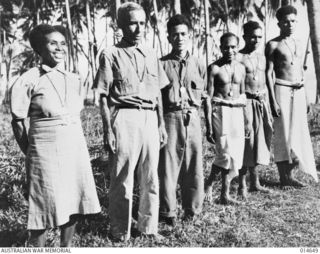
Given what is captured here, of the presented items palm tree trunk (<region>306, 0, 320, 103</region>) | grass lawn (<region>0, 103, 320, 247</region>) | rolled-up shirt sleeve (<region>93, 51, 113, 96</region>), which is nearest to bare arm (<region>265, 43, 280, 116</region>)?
grass lawn (<region>0, 103, 320, 247</region>)

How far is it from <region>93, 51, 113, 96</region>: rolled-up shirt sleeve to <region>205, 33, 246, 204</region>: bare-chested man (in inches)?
53.5

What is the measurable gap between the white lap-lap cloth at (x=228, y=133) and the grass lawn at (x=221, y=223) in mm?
469

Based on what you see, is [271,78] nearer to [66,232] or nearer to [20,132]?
[66,232]

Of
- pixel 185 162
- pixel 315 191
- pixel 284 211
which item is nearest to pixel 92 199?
pixel 185 162

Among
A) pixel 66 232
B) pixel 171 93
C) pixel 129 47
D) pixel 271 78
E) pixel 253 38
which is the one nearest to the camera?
pixel 66 232

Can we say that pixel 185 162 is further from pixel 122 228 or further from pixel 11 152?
pixel 11 152

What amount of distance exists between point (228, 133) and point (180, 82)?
93 centimetres

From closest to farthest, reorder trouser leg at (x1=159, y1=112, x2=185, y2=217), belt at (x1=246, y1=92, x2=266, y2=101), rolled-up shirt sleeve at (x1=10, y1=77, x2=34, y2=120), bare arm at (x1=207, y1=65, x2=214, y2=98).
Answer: rolled-up shirt sleeve at (x1=10, y1=77, x2=34, y2=120), trouser leg at (x1=159, y1=112, x2=185, y2=217), bare arm at (x1=207, y1=65, x2=214, y2=98), belt at (x1=246, y1=92, x2=266, y2=101)

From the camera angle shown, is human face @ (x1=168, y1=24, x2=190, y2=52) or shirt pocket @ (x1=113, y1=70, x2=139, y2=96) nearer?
shirt pocket @ (x1=113, y1=70, x2=139, y2=96)

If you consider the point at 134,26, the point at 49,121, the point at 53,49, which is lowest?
the point at 49,121

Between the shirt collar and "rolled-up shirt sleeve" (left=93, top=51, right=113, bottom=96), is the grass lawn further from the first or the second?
the shirt collar

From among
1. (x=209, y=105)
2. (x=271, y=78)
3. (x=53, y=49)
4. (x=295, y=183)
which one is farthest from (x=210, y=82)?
(x=53, y=49)

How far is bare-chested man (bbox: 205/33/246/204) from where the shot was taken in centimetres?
453

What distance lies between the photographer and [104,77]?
3.50 m
